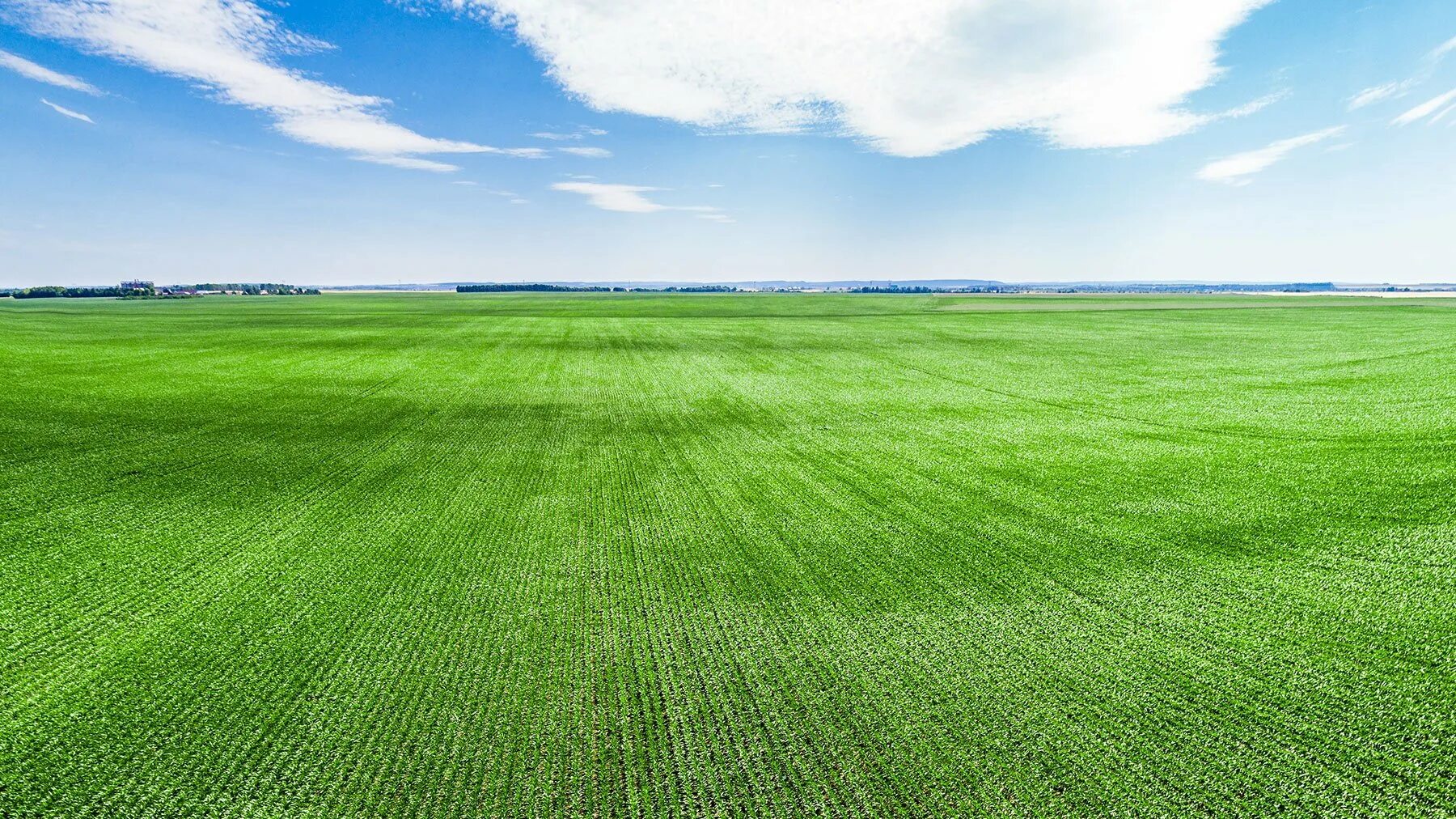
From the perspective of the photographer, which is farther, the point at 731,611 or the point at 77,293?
the point at 77,293

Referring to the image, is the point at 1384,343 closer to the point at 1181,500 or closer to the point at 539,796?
the point at 1181,500

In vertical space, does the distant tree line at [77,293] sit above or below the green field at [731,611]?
above

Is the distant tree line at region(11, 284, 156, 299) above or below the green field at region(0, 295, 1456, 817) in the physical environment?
above

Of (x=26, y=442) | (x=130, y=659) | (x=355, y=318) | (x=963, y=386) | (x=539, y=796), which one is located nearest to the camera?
(x=539, y=796)

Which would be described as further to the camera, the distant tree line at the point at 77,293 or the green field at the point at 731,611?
the distant tree line at the point at 77,293

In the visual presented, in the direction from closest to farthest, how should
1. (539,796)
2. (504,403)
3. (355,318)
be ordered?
(539,796) < (504,403) < (355,318)

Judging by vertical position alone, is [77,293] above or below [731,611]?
above

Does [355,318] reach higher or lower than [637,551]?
higher

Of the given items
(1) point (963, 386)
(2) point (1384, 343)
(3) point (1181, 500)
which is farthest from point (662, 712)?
(2) point (1384, 343)
